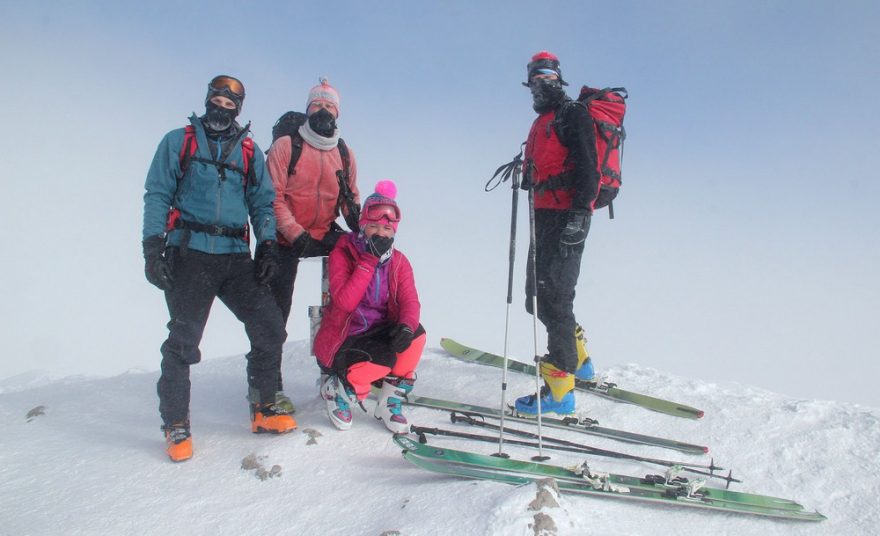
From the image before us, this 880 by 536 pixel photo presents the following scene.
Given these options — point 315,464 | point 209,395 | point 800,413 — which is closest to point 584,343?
point 800,413

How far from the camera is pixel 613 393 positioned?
16.8 ft

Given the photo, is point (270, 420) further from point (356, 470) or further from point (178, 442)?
point (356, 470)

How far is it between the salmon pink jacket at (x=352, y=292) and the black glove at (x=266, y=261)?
424 millimetres

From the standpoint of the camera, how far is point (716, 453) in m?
3.97

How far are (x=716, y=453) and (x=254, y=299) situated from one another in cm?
359

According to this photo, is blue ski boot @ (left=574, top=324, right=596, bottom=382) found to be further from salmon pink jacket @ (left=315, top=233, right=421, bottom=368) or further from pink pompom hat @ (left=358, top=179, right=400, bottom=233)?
pink pompom hat @ (left=358, top=179, right=400, bottom=233)

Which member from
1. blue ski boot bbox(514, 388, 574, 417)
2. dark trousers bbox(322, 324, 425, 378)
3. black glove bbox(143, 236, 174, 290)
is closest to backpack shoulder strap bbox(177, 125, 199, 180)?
black glove bbox(143, 236, 174, 290)

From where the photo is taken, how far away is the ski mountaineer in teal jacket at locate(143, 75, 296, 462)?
3.76 meters

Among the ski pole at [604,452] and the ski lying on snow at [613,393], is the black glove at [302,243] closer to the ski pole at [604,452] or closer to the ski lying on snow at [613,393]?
the ski pole at [604,452]

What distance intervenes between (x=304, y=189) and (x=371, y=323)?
1.29 m

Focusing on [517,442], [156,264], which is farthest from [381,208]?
[517,442]

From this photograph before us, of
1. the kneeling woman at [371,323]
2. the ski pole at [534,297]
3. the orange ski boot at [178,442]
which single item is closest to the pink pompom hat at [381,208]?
the kneeling woman at [371,323]

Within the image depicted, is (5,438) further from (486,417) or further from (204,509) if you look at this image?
(486,417)

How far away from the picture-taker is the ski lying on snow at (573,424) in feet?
13.2
